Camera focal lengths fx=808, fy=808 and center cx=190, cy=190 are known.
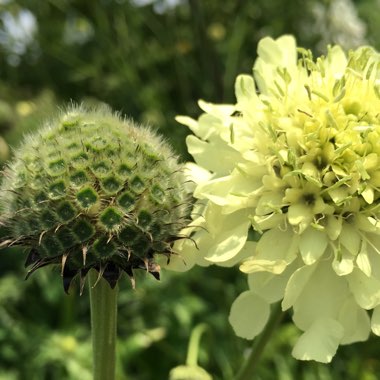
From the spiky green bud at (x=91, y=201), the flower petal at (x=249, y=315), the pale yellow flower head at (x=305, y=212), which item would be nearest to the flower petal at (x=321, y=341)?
the pale yellow flower head at (x=305, y=212)

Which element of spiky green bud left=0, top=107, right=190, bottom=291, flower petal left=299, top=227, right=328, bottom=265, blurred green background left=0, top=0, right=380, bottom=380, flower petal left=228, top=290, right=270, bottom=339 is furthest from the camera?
blurred green background left=0, top=0, right=380, bottom=380

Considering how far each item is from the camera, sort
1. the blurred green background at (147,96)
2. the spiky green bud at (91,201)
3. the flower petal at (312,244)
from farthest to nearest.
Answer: the blurred green background at (147,96) → the flower petal at (312,244) → the spiky green bud at (91,201)

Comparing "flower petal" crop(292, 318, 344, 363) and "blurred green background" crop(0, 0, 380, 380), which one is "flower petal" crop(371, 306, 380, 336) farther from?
"blurred green background" crop(0, 0, 380, 380)

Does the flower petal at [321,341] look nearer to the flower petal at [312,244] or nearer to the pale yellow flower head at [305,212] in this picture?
the pale yellow flower head at [305,212]

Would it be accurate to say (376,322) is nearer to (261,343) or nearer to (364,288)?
(364,288)

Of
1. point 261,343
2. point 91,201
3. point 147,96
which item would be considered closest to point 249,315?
point 261,343

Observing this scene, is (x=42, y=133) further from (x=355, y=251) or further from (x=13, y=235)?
(x=355, y=251)

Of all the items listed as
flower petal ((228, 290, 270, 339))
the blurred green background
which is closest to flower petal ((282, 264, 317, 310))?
flower petal ((228, 290, 270, 339))
